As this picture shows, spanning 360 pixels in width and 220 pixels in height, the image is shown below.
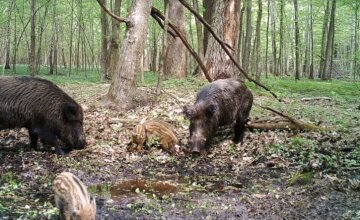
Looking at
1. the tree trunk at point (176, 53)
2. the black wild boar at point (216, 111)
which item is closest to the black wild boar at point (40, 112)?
the black wild boar at point (216, 111)

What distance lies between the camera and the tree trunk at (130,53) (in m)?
10.9

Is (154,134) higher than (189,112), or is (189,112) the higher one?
(189,112)

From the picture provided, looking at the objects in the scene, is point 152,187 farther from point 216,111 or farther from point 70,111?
point 216,111

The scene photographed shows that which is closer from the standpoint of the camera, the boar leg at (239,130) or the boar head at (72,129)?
the boar head at (72,129)

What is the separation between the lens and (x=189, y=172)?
7691mm

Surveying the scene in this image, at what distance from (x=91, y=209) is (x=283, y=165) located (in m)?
4.69

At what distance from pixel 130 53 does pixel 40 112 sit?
10.4 feet

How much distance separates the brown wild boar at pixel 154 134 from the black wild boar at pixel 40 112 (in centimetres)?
107

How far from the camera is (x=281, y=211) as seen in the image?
554cm

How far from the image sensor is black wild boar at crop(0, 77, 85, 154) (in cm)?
822

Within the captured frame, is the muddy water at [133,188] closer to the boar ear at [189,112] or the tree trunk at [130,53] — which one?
the boar ear at [189,112]

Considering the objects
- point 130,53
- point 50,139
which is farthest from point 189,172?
point 130,53

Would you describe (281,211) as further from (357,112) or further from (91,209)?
(357,112)

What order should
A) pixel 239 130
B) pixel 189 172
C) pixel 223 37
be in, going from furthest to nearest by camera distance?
pixel 223 37, pixel 239 130, pixel 189 172
